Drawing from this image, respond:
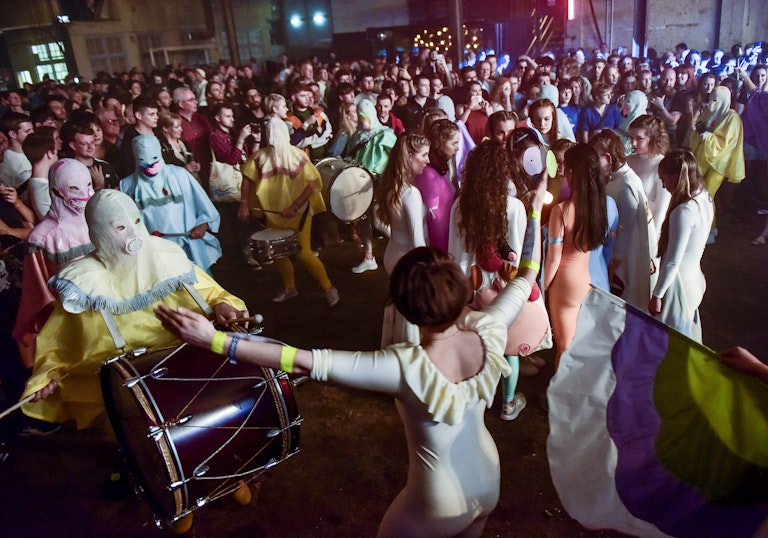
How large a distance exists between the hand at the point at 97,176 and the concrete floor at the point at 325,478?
2.21 m

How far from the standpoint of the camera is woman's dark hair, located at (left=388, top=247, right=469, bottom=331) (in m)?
2.02

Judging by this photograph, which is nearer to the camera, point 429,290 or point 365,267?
point 429,290

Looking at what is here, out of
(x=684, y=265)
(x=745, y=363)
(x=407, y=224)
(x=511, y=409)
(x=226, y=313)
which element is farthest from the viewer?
(x=407, y=224)

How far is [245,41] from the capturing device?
26594 millimetres

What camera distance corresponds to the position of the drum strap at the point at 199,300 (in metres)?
3.05

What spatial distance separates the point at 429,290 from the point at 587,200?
1981 mm

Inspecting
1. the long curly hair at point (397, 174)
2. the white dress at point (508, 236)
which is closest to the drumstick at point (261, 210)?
the long curly hair at point (397, 174)

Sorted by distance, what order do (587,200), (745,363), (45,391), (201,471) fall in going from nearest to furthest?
(745,363) < (201,471) < (45,391) < (587,200)

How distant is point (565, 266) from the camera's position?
3729 mm

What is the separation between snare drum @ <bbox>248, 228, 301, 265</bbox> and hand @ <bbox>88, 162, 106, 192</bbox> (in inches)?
57.8

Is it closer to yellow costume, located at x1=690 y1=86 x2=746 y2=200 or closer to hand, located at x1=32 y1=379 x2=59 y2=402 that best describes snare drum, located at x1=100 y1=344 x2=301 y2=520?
hand, located at x1=32 y1=379 x2=59 y2=402

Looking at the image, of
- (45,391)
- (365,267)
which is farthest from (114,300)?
Result: (365,267)

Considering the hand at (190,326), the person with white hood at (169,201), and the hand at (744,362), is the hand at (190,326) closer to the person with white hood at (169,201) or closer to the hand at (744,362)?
the hand at (744,362)

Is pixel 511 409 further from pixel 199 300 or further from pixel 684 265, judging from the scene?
pixel 199 300
